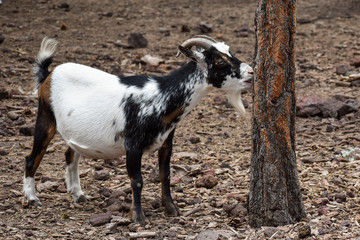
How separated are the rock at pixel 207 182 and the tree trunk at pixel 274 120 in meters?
1.37

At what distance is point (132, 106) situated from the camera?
6.15 meters

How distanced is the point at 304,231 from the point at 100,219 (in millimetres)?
2033

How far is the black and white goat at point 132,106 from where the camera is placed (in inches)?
237

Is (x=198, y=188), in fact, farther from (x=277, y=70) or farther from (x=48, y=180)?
(x=277, y=70)

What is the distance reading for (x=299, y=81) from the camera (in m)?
11.2

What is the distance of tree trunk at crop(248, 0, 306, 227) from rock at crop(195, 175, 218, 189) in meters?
1.37

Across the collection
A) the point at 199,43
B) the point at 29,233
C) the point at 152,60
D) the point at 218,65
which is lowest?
the point at 29,233

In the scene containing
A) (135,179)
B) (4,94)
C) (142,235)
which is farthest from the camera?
(4,94)

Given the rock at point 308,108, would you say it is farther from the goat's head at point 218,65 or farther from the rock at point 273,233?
the rock at point 273,233

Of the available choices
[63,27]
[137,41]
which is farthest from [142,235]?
[63,27]

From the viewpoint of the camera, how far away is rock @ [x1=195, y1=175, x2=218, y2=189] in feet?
23.1

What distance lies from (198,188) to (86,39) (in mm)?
6853

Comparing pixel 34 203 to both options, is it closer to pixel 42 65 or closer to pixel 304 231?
pixel 42 65

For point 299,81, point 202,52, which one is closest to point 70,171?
point 202,52
